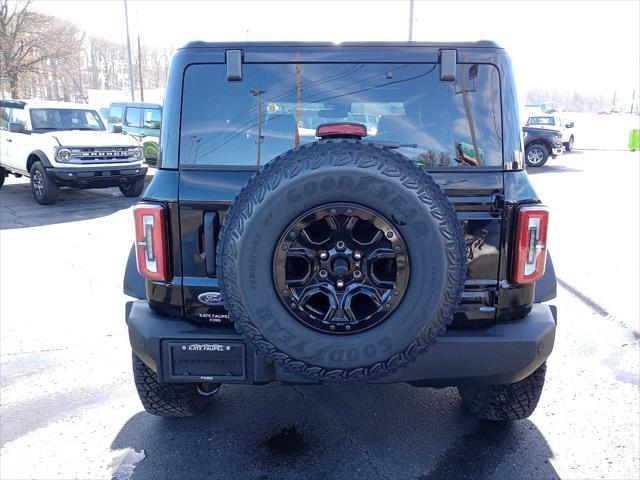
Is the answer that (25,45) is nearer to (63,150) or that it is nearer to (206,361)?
(63,150)

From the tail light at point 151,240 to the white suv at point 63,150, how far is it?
8.26 m

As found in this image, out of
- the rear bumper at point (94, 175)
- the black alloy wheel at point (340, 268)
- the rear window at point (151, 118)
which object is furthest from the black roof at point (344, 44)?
the rear window at point (151, 118)

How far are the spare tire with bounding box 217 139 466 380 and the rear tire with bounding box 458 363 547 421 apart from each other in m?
1.03

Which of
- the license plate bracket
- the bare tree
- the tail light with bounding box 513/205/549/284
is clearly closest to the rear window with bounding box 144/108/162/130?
the license plate bracket

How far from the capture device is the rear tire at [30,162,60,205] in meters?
9.78

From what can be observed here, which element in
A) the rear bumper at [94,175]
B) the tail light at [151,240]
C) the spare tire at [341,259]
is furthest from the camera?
the rear bumper at [94,175]

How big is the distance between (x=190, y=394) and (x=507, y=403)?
5.70 feet

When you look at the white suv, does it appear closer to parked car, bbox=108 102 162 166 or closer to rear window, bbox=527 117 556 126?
parked car, bbox=108 102 162 166

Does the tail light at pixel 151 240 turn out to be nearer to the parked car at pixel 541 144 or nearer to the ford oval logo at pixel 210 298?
the ford oval logo at pixel 210 298

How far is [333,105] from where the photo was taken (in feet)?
7.88

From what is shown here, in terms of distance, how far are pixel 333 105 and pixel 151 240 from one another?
1.03 metres

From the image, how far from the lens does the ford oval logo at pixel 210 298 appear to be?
2338 millimetres

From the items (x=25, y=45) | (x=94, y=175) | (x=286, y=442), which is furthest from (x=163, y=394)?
(x=25, y=45)

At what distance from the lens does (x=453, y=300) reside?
6.54 feet
